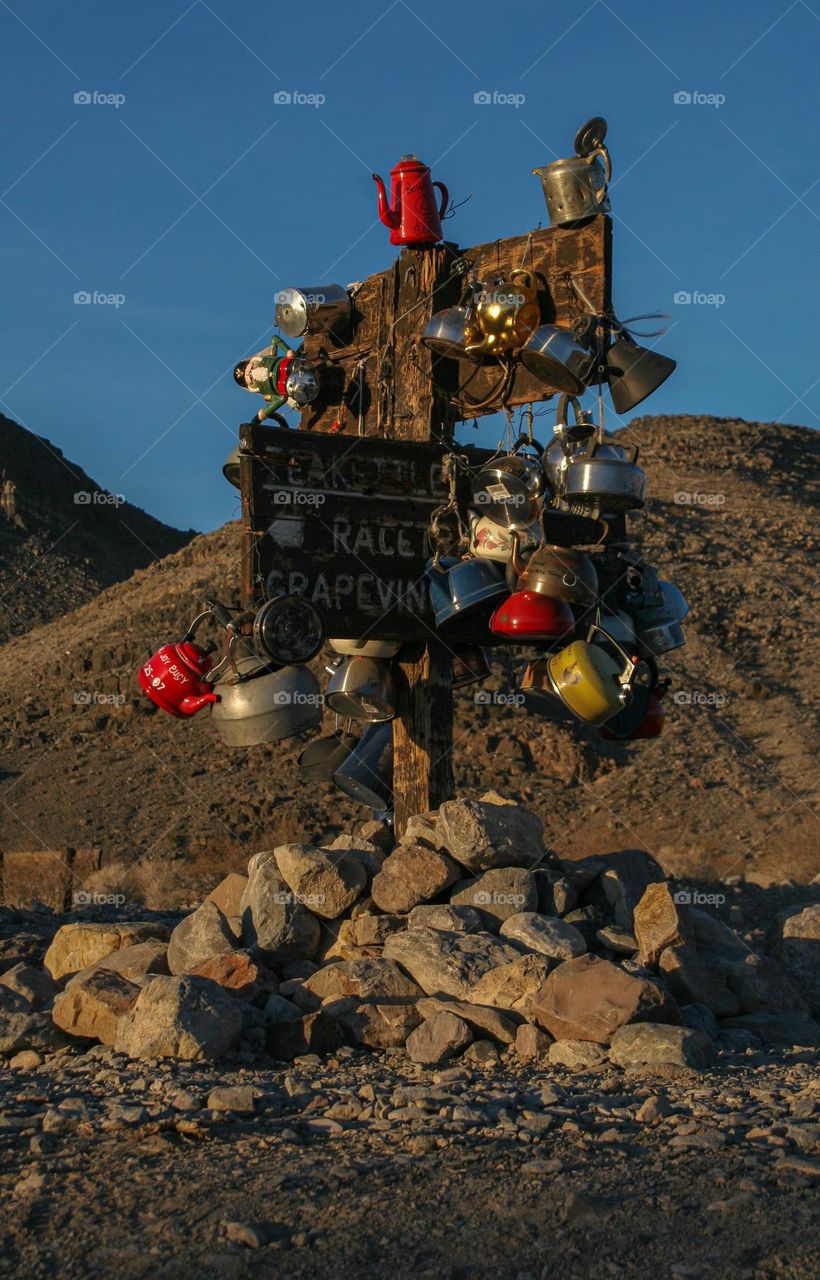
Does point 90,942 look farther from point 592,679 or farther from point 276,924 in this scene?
point 592,679

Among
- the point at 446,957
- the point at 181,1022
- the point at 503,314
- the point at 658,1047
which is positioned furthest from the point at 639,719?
the point at 181,1022

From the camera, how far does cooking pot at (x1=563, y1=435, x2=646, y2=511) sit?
769 centimetres

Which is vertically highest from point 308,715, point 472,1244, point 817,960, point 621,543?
point 621,543

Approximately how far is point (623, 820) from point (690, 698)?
362 cm

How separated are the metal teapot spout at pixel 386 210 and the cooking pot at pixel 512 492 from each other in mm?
1593

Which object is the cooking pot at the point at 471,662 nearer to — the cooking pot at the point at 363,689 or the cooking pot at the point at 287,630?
the cooking pot at the point at 363,689

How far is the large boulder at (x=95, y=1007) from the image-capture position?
6422 mm

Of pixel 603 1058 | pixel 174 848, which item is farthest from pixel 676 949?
pixel 174 848

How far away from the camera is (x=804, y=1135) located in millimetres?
4812

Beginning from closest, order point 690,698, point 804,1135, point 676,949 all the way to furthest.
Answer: point 804,1135 < point 676,949 < point 690,698

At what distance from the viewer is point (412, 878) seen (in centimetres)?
720

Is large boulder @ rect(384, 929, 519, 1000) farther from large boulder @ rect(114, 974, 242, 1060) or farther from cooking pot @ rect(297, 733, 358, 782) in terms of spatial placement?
cooking pot @ rect(297, 733, 358, 782)

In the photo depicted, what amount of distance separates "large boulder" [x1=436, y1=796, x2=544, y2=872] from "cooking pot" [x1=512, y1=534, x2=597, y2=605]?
3.60ft

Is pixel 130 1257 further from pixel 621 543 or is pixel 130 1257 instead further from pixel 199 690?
pixel 621 543
